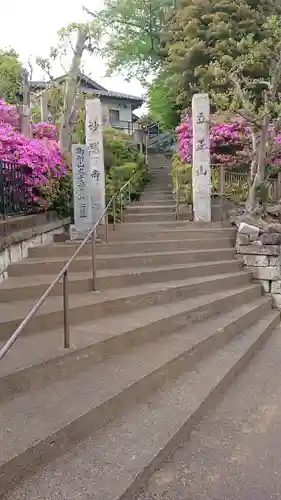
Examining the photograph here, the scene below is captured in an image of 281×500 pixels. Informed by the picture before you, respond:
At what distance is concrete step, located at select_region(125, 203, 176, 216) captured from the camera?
35.0ft

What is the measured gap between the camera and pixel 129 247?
24.7ft

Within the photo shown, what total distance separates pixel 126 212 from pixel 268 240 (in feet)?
12.4

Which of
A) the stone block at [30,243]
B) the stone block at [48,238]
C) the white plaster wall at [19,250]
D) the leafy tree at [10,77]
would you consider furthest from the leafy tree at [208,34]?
the stone block at [30,243]

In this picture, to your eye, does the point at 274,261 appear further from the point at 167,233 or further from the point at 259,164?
the point at 259,164

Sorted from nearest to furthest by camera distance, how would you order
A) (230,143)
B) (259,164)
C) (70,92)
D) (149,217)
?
1. (259,164)
2. (70,92)
3. (149,217)
4. (230,143)

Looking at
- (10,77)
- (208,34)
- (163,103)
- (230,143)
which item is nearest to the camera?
(230,143)

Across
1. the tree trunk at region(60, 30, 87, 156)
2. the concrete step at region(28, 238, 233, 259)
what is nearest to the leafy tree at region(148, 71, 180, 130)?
the tree trunk at region(60, 30, 87, 156)

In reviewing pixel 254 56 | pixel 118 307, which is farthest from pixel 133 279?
pixel 254 56

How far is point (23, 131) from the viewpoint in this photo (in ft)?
27.0

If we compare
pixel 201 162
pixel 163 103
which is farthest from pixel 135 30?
pixel 201 162

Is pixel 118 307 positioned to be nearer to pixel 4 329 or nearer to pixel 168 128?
pixel 4 329

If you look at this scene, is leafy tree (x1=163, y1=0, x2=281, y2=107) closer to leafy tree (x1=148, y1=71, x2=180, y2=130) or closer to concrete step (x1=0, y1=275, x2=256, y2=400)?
leafy tree (x1=148, y1=71, x2=180, y2=130)

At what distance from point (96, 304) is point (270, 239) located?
4119 millimetres

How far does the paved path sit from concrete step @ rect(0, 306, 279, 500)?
0.11 m
